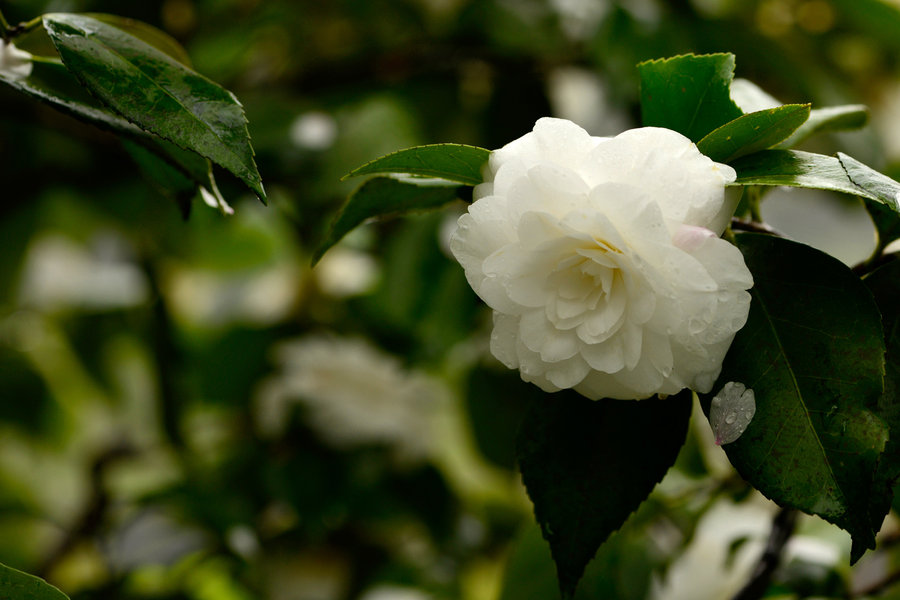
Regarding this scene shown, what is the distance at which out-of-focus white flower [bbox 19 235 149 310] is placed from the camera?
1.15 meters

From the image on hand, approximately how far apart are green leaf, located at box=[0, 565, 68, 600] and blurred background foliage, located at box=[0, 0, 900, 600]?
1.37ft

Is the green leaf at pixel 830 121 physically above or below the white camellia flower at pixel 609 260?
below

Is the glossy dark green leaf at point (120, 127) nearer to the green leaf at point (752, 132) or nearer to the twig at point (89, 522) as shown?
the green leaf at point (752, 132)

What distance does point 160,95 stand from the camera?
0.32 m

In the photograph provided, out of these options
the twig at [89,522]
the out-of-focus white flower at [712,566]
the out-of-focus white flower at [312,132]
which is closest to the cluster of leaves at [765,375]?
the out-of-focus white flower at [712,566]

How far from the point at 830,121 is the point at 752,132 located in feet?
0.45

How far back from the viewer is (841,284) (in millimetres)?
305

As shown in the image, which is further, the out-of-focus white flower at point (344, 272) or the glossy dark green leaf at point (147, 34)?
the out-of-focus white flower at point (344, 272)

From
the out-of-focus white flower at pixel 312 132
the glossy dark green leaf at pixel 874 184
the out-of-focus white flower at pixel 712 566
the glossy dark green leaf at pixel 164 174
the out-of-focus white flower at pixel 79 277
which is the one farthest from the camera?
the out-of-focus white flower at pixel 79 277

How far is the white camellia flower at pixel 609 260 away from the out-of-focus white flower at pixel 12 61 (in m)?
0.21

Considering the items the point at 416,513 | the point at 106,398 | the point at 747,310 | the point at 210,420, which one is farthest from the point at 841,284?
the point at 106,398

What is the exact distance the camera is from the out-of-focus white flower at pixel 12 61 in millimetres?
358

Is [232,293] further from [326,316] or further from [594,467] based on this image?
[594,467]

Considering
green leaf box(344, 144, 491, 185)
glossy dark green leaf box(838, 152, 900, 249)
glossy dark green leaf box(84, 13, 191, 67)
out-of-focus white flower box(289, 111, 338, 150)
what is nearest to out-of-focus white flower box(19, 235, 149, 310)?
out-of-focus white flower box(289, 111, 338, 150)
